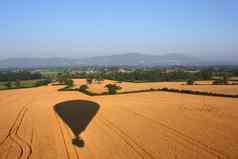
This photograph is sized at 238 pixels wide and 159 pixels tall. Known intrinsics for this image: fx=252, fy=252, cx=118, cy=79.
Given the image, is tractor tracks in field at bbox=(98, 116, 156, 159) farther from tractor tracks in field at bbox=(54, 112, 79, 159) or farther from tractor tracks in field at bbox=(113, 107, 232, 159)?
tractor tracks in field at bbox=(54, 112, 79, 159)

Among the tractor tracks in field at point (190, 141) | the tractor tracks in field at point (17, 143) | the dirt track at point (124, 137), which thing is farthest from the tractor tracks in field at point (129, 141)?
the tractor tracks in field at point (17, 143)

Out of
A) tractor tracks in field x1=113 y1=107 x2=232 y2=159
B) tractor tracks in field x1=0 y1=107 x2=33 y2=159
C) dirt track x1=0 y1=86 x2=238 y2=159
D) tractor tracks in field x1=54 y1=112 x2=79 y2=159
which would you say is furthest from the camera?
tractor tracks in field x1=0 y1=107 x2=33 y2=159

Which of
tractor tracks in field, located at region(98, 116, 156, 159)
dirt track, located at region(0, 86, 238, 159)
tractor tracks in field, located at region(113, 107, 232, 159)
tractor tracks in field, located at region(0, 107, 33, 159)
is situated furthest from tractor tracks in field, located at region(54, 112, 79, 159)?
tractor tracks in field, located at region(113, 107, 232, 159)

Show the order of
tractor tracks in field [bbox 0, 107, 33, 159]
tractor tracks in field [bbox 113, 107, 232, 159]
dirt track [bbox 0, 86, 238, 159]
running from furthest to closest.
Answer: tractor tracks in field [bbox 0, 107, 33, 159] → dirt track [bbox 0, 86, 238, 159] → tractor tracks in field [bbox 113, 107, 232, 159]

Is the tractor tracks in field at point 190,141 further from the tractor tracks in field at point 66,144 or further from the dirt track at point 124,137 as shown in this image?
the tractor tracks in field at point 66,144

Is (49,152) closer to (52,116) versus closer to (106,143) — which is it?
(106,143)

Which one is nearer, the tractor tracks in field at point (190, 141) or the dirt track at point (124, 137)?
the tractor tracks in field at point (190, 141)

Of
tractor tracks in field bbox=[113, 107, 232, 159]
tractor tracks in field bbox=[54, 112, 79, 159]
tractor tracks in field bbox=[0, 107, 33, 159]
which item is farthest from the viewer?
tractor tracks in field bbox=[0, 107, 33, 159]

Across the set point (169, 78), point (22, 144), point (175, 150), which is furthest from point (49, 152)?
point (169, 78)

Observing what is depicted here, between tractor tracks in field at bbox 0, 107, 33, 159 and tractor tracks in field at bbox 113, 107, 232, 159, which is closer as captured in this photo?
tractor tracks in field at bbox 113, 107, 232, 159

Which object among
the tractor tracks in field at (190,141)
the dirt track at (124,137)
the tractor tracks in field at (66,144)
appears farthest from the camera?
the dirt track at (124,137)

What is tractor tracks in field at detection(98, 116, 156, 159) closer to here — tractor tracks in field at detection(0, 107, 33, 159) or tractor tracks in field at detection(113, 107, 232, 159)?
tractor tracks in field at detection(113, 107, 232, 159)

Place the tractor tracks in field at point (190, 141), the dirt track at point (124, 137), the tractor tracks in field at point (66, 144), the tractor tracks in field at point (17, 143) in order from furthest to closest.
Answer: the tractor tracks in field at point (17, 143) → the dirt track at point (124, 137) → the tractor tracks in field at point (66, 144) → the tractor tracks in field at point (190, 141)
